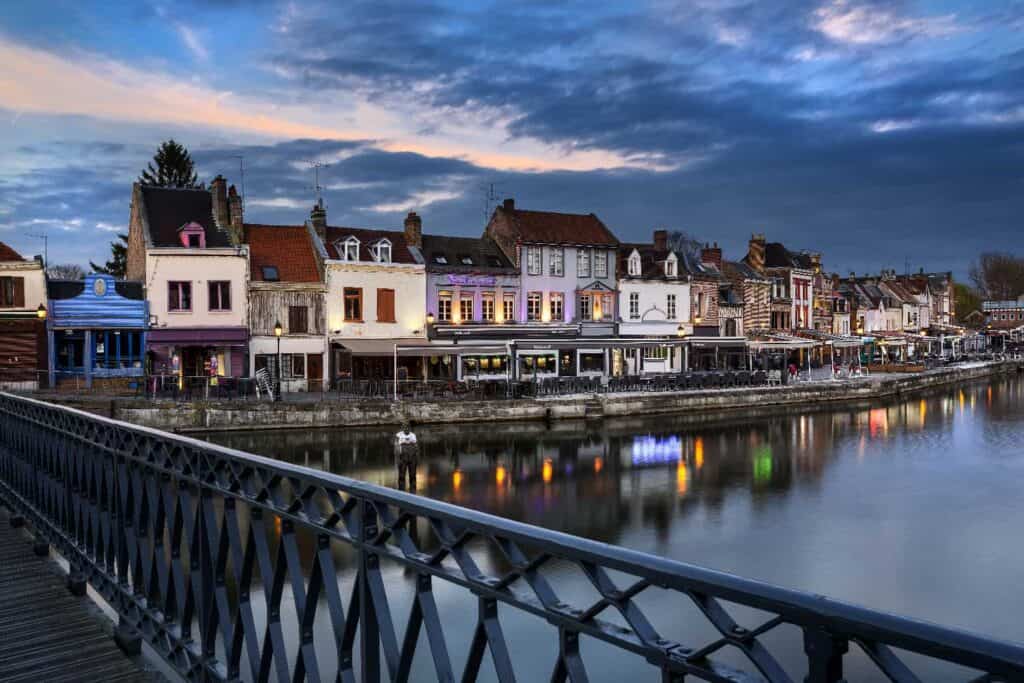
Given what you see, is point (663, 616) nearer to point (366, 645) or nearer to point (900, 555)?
point (900, 555)

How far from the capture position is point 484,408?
37.0 metres

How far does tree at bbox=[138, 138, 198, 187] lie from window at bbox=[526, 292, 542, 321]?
28982 millimetres

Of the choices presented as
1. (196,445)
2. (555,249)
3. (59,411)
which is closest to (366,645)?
(196,445)

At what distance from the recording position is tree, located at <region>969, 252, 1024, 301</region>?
13850cm

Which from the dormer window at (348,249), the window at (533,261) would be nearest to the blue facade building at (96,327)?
the dormer window at (348,249)

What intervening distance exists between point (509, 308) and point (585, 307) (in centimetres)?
533

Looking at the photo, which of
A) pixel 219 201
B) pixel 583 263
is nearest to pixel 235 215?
pixel 219 201

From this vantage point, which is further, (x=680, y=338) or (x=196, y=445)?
(x=680, y=338)

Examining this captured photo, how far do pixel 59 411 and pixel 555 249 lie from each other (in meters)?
40.2

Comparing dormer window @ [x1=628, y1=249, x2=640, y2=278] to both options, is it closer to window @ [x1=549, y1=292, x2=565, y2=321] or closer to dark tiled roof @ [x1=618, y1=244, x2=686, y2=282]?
dark tiled roof @ [x1=618, y1=244, x2=686, y2=282]

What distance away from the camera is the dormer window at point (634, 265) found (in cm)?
5055

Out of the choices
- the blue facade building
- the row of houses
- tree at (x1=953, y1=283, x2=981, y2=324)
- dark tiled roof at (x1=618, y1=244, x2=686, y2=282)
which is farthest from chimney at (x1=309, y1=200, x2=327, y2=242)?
tree at (x1=953, y1=283, x2=981, y2=324)

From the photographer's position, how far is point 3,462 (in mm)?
12594

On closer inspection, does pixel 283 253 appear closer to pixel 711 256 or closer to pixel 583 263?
pixel 583 263
